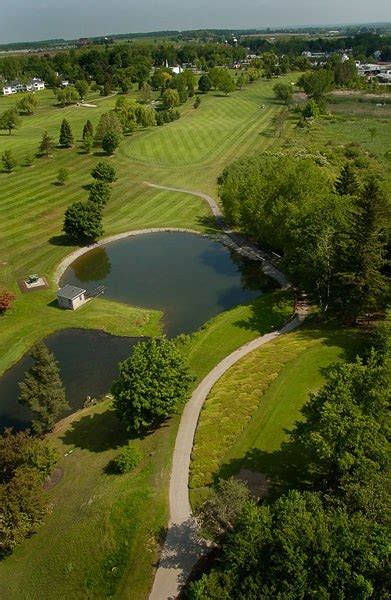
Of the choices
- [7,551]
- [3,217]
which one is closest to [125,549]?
[7,551]

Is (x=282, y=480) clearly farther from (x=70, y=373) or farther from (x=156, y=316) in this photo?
(x=156, y=316)

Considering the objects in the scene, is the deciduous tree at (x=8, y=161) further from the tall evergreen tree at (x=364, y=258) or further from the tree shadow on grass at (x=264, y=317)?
the tall evergreen tree at (x=364, y=258)

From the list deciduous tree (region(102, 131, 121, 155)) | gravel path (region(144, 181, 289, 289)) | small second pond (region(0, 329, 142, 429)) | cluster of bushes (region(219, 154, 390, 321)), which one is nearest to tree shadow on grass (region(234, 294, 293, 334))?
cluster of bushes (region(219, 154, 390, 321))

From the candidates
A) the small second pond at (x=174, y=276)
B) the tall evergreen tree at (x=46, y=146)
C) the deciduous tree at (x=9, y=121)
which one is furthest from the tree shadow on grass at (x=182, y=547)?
the deciduous tree at (x=9, y=121)

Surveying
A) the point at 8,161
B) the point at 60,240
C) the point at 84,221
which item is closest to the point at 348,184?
the point at 84,221

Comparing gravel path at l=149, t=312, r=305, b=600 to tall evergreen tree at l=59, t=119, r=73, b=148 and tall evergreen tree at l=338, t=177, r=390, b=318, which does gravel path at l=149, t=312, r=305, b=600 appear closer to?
tall evergreen tree at l=338, t=177, r=390, b=318
